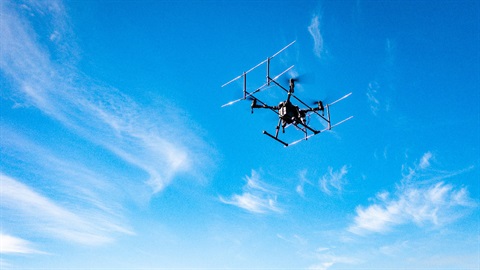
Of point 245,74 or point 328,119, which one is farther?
point 328,119

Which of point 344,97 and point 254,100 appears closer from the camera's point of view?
point 254,100

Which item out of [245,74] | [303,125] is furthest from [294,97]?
[245,74]

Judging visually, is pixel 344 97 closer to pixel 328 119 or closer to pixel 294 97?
pixel 328 119

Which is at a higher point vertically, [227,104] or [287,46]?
[287,46]

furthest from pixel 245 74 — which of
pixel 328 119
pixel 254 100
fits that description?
pixel 328 119

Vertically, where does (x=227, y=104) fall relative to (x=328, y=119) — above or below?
below

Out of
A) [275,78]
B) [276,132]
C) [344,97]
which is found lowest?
[276,132]

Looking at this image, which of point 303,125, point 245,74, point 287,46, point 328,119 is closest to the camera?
point 287,46

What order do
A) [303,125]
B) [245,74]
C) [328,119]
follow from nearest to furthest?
[245,74], [303,125], [328,119]

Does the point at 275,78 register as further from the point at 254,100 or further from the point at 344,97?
the point at 344,97
